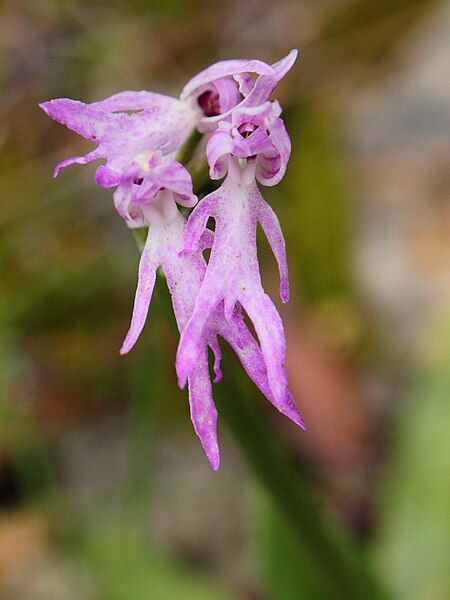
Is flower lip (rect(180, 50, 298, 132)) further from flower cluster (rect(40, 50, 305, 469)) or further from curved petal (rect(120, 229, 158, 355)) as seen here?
curved petal (rect(120, 229, 158, 355))

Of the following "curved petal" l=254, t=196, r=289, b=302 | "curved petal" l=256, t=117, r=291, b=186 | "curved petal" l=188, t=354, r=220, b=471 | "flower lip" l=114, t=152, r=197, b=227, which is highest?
"curved petal" l=256, t=117, r=291, b=186

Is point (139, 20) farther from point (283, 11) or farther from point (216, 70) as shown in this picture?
point (216, 70)

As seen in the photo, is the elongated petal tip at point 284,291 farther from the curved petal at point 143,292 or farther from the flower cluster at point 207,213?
the curved petal at point 143,292

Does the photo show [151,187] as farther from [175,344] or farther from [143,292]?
[175,344]

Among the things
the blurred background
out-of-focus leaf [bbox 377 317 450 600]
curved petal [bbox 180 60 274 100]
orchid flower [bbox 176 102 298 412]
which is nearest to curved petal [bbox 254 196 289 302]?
orchid flower [bbox 176 102 298 412]

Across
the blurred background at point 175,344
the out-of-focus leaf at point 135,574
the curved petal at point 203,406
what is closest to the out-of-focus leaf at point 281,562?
the blurred background at point 175,344

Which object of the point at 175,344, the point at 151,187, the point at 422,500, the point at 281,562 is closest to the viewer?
the point at 151,187

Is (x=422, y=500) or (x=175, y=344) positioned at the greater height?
(x=175, y=344)

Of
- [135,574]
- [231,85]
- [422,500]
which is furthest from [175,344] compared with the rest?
[231,85]
